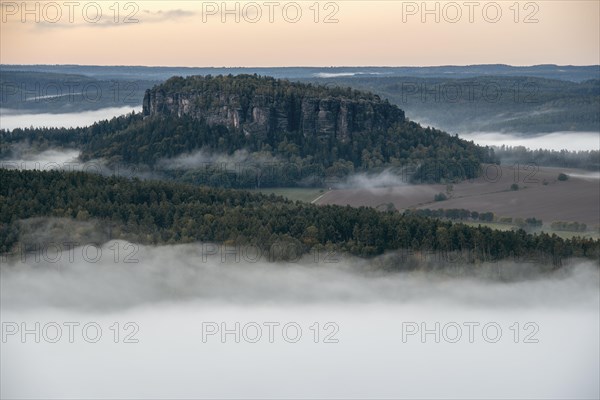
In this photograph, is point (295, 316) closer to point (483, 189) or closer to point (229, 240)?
point (229, 240)

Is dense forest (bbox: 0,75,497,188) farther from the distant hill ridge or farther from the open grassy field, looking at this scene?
the open grassy field

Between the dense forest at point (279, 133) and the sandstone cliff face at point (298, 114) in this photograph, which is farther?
the sandstone cliff face at point (298, 114)

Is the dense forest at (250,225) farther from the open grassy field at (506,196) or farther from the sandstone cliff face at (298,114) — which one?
the sandstone cliff face at (298,114)

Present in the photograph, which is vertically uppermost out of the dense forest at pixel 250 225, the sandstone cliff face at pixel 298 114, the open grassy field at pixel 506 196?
the sandstone cliff face at pixel 298 114

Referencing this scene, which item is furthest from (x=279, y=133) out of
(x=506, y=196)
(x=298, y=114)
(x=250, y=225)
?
(x=250, y=225)

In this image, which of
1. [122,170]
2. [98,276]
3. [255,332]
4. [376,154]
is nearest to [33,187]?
[98,276]

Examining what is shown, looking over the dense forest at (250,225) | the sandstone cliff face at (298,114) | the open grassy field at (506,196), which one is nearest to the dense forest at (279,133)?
the sandstone cliff face at (298,114)

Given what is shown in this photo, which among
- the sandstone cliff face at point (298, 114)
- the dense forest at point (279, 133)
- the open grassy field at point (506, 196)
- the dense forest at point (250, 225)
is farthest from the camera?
the sandstone cliff face at point (298, 114)
